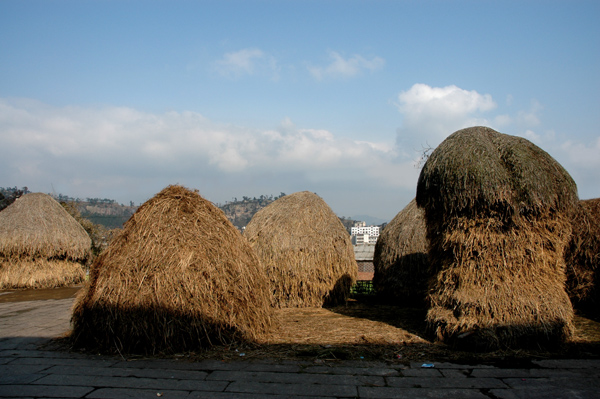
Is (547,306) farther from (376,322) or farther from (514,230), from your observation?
(376,322)

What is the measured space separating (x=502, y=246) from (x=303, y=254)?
5096 millimetres

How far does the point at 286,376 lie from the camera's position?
15.1ft

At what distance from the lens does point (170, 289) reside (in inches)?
223

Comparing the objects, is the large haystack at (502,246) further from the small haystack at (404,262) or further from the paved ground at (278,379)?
the small haystack at (404,262)

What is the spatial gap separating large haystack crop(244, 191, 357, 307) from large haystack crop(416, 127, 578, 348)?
4.07 m

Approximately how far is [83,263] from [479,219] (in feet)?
54.4

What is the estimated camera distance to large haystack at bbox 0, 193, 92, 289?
14.5 m

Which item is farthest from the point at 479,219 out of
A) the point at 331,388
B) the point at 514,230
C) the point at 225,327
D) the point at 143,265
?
the point at 143,265

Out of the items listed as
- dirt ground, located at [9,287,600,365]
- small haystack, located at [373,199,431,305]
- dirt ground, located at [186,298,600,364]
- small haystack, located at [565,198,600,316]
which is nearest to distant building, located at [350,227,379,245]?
small haystack, located at [373,199,431,305]

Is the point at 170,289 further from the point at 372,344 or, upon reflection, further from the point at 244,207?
the point at 244,207

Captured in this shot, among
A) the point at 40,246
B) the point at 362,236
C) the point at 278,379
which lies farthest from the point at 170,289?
the point at 362,236

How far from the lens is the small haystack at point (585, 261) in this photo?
803cm

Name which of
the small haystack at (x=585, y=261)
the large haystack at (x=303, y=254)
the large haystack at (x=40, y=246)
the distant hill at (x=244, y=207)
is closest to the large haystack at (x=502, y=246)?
the small haystack at (x=585, y=261)

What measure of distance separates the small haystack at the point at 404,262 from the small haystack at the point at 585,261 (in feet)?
9.89
